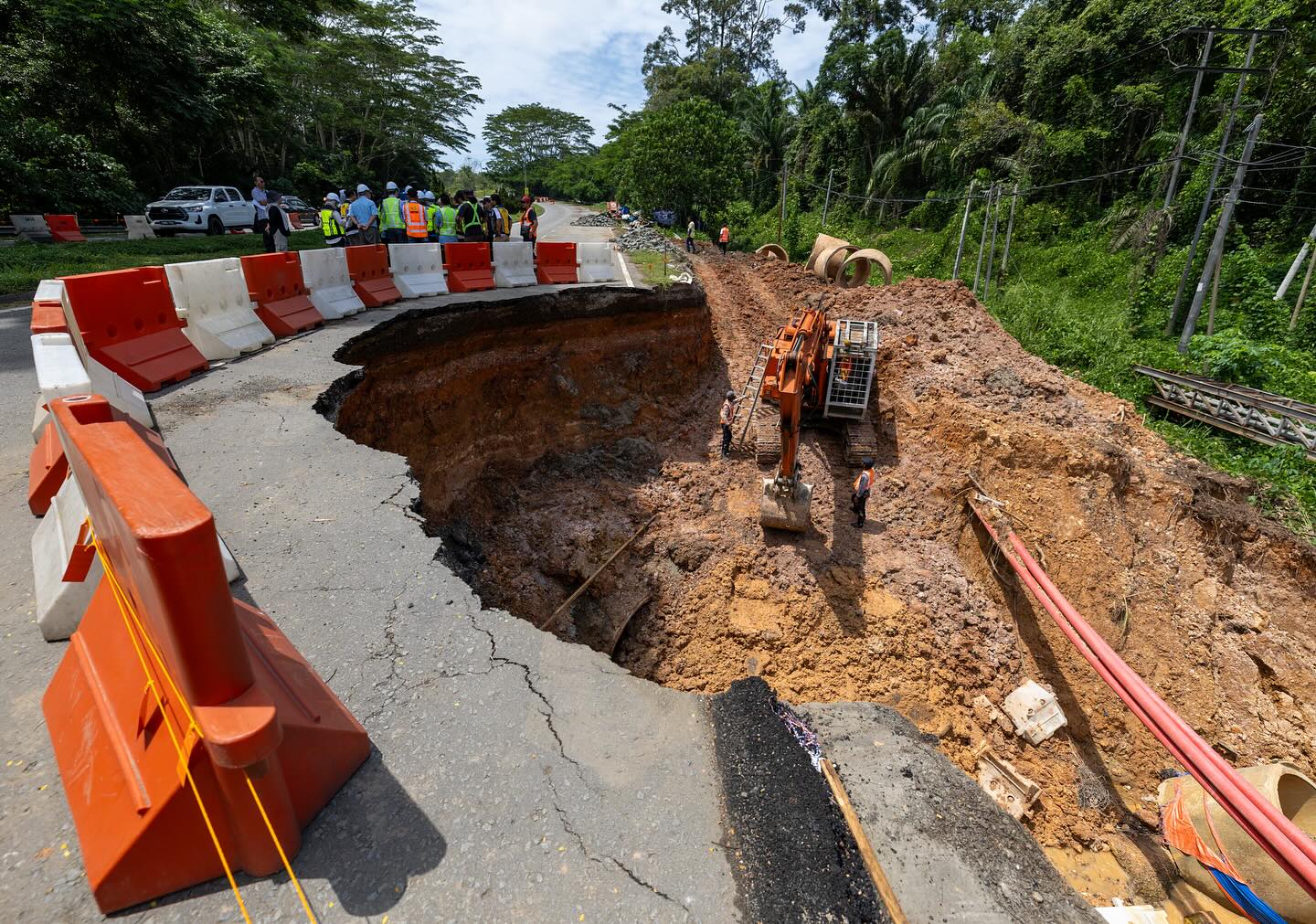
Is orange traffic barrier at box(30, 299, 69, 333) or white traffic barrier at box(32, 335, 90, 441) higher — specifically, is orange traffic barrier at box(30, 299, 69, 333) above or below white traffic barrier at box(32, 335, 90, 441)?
above

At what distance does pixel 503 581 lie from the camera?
331 inches

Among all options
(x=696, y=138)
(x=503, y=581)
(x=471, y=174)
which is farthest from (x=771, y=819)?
(x=471, y=174)

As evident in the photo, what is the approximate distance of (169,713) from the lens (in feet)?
6.69

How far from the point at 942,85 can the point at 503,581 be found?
33.5 m

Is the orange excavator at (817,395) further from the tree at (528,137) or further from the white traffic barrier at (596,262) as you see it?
the tree at (528,137)

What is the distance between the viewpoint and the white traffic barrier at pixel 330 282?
9398 mm

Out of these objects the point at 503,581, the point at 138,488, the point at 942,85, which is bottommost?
the point at 503,581

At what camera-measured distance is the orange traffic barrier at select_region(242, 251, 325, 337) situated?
27.2 feet

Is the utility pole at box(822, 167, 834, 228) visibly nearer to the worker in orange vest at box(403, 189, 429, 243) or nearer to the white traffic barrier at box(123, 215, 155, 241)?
the worker in orange vest at box(403, 189, 429, 243)

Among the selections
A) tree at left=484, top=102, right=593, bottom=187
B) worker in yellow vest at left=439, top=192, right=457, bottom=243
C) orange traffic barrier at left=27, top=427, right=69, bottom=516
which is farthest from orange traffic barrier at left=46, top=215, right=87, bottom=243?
tree at left=484, top=102, right=593, bottom=187

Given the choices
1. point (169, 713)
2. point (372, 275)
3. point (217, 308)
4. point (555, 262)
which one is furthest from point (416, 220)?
point (169, 713)

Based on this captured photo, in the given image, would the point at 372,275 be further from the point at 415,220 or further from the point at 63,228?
the point at 63,228

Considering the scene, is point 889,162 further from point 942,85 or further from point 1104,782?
point 1104,782

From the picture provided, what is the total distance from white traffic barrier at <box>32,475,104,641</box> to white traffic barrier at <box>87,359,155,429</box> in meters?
1.53
